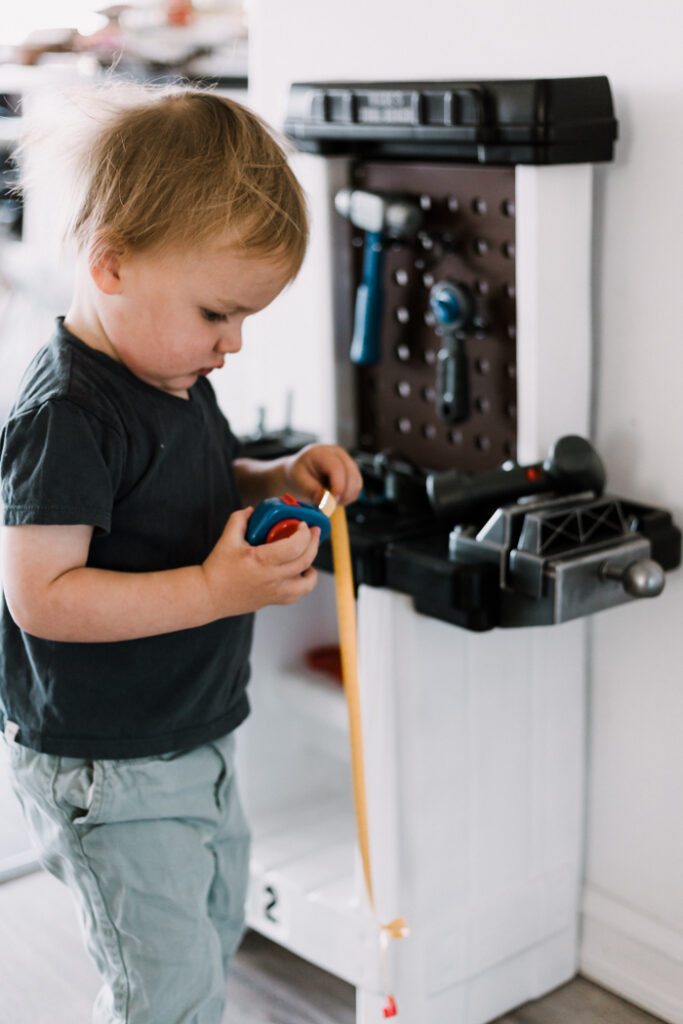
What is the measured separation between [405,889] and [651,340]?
63 centimetres

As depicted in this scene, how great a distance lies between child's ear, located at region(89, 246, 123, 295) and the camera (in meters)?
0.98

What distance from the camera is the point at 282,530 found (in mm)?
995

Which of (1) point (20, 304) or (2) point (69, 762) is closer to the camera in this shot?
(2) point (69, 762)

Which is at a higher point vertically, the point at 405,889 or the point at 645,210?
the point at 645,210

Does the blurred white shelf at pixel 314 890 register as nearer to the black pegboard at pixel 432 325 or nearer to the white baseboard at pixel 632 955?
the white baseboard at pixel 632 955

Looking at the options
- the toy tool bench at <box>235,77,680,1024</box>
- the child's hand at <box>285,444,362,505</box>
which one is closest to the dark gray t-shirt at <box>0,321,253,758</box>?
the child's hand at <box>285,444,362,505</box>

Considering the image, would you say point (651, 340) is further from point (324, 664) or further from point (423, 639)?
point (324, 664)

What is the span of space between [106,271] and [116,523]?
207 mm

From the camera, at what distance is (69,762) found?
106cm

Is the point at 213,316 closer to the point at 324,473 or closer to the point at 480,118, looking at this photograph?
the point at 324,473

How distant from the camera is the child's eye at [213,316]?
1.00 meters

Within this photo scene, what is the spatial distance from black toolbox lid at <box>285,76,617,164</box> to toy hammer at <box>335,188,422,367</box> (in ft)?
0.20

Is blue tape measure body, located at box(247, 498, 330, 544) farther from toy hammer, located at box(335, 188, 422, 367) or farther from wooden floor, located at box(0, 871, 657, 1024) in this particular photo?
wooden floor, located at box(0, 871, 657, 1024)

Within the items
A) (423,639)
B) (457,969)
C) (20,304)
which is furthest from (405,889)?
(20,304)
